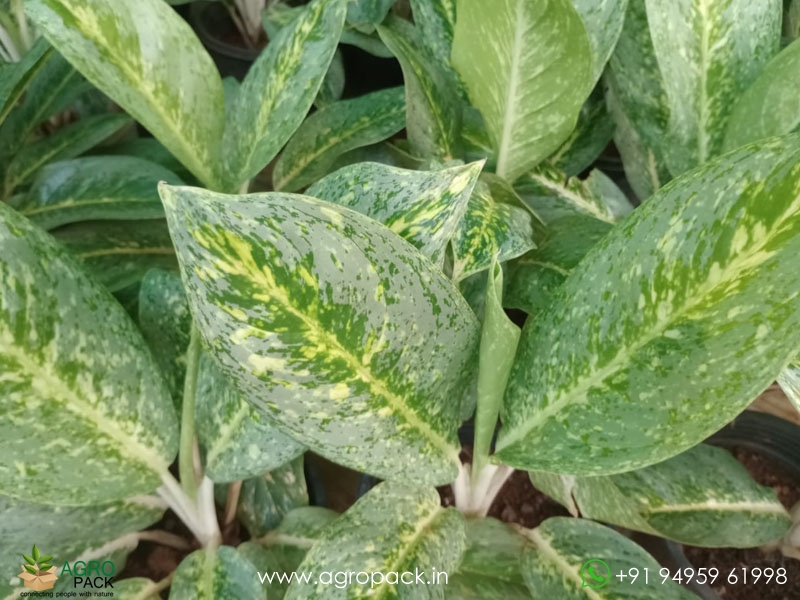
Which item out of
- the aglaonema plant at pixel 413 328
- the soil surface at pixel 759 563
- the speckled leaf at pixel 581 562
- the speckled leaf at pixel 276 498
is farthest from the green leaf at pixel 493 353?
the soil surface at pixel 759 563

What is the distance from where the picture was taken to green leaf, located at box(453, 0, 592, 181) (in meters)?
0.44

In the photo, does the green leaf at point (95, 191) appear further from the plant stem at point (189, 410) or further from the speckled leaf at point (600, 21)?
the speckled leaf at point (600, 21)

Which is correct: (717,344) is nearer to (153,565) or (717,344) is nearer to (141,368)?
(141,368)

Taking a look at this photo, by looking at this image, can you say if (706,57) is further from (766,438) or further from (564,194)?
(766,438)

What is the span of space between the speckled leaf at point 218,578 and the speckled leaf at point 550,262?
28 cm

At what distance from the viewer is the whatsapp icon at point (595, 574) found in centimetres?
44

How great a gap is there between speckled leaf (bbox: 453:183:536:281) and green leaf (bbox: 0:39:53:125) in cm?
37

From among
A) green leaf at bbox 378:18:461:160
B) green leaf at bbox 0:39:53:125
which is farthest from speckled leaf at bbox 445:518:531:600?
green leaf at bbox 0:39:53:125

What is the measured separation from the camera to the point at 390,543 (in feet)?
1.36

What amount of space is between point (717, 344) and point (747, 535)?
323 millimetres

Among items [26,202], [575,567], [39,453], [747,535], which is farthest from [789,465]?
[26,202]

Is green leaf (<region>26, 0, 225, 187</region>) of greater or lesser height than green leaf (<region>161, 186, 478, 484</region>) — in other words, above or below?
above

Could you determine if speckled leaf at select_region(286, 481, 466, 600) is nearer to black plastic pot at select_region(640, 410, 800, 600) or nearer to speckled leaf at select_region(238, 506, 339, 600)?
speckled leaf at select_region(238, 506, 339, 600)

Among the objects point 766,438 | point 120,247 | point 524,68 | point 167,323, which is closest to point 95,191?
point 120,247
